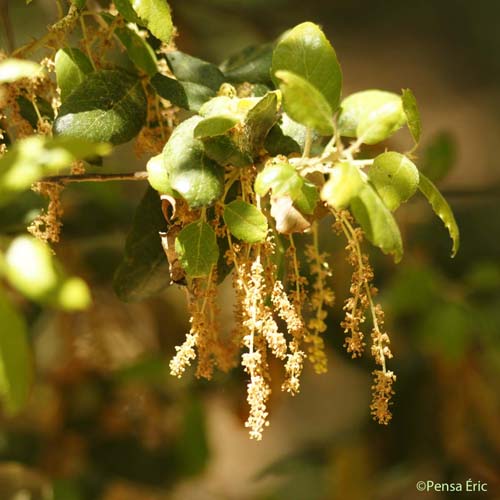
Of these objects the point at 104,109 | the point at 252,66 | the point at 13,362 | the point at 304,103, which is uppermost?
the point at 252,66

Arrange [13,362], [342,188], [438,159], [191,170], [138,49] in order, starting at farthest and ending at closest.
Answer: [438,159] < [138,49] < [191,170] < [342,188] < [13,362]

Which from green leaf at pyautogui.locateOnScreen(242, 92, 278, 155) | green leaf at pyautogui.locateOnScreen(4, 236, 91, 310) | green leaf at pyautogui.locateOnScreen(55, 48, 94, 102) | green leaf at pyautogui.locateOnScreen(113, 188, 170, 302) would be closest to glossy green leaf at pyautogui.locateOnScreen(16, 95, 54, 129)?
green leaf at pyautogui.locateOnScreen(55, 48, 94, 102)

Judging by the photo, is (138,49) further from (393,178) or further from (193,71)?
(393,178)

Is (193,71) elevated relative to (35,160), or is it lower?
elevated

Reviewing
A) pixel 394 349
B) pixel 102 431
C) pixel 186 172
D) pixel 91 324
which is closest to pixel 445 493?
pixel 394 349

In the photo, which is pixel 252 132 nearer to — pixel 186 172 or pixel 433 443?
pixel 186 172

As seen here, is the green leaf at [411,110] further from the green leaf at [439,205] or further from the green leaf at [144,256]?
the green leaf at [144,256]

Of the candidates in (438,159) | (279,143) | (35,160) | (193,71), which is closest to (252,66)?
(193,71)
